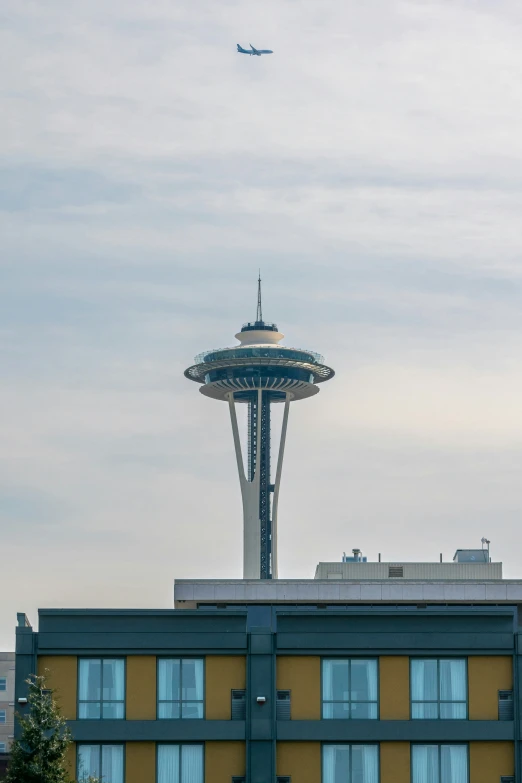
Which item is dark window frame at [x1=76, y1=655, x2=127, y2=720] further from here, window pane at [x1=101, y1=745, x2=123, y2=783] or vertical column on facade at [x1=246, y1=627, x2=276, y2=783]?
vertical column on facade at [x1=246, y1=627, x2=276, y2=783]

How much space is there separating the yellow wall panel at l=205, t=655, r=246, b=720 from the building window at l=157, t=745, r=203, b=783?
1.52 m

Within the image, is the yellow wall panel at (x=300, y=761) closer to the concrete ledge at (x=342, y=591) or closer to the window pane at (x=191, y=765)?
the window pane at (x=191, y=765)

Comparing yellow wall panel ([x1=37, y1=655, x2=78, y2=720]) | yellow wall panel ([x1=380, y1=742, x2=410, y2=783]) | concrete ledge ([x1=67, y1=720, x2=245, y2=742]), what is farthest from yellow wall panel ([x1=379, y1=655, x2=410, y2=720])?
yellow wall panel ([x1=37, y1=655, x2=78, y2=720])

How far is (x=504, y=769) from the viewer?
65875mm

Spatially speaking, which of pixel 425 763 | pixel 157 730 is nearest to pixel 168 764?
pixel 157 730

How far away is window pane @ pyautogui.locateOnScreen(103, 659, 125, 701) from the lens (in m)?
66.1

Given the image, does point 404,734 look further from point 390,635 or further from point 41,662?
point 41,662

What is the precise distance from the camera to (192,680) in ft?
217

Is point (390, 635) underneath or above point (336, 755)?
above

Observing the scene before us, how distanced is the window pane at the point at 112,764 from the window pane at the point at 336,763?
24.1 feet

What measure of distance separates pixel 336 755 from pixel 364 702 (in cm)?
214

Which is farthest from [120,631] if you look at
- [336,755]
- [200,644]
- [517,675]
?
[517,675]

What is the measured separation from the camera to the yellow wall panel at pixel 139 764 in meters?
65.4

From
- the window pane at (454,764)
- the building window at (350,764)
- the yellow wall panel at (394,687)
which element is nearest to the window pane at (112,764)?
the building window at (350,764)
